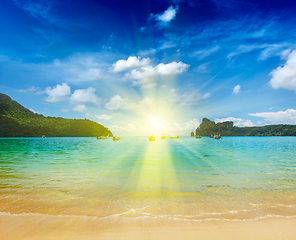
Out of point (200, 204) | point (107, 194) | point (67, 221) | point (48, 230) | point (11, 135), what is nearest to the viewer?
point (48, 230)

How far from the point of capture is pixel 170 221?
19.1 ft

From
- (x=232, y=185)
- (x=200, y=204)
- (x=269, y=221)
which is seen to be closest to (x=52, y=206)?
(x=200, y=204)

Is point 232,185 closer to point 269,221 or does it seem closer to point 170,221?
point 269,221

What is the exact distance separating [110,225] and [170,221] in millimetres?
2162

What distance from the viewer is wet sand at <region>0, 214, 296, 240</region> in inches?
192

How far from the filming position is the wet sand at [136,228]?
488 cm

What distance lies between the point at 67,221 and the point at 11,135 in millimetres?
226644

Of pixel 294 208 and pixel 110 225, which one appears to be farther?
pixel 294 208

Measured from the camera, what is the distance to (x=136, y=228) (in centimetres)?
536

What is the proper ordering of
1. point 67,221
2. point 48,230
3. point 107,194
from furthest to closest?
point 107,194 < point 67,221 < point 48,230

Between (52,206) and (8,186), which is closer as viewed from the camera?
(52,206)

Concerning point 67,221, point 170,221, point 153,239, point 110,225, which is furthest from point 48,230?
point 170,221

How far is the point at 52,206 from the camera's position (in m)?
7.23

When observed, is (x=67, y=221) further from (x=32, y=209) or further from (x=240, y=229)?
(x=240, y=229)
